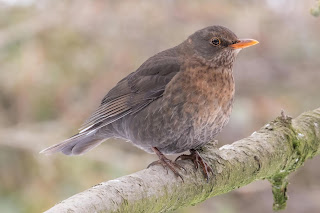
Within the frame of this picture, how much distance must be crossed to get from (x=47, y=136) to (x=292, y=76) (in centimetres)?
276

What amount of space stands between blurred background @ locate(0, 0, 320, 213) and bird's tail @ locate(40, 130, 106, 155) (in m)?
0.90

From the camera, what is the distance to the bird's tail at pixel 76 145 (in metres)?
3.76

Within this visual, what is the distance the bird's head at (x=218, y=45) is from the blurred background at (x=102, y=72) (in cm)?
159

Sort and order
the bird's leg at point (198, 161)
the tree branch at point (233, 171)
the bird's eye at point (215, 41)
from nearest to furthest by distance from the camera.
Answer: the tree branch at point (233, 171) → the bird's leg at point (198, 161) → the bird's eye at point (215, 41)

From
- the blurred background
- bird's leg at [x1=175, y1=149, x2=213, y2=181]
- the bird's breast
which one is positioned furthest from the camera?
the blurred background

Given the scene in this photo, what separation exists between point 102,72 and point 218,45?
2240 millimetres

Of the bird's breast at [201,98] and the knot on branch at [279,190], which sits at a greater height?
the bird's breast at [201,98]

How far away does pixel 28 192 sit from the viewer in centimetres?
475

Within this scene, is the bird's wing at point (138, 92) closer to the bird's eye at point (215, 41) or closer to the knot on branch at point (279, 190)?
the bird's eye at point (215, 41)

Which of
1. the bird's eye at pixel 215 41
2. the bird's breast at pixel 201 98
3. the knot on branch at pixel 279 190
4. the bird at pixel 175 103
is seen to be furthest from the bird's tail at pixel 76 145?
the knot on branch at pixel 279 190

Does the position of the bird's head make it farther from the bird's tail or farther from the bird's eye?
the bird's tail

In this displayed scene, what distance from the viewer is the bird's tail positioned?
376 cm

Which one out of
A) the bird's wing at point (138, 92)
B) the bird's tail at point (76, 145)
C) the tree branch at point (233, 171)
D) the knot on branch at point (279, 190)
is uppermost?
the bird's wing at point (138, 92)

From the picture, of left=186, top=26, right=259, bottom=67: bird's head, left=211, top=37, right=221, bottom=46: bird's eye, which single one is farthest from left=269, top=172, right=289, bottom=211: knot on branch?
left=211, top=37, right=221, bottom=46: bird's eye
